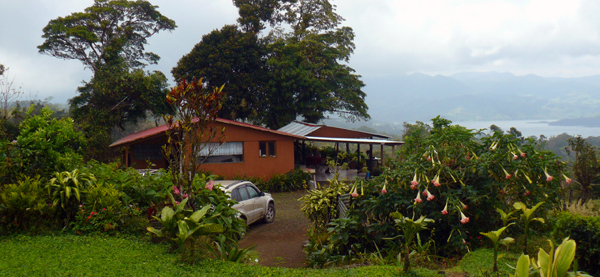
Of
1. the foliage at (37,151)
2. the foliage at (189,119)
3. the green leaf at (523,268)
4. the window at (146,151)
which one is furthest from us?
the window at (146,151)

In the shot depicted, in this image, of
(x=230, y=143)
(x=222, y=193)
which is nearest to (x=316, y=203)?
(x=222, y=193)

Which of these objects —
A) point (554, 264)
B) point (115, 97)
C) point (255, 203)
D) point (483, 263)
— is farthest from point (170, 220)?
point (115, 97)

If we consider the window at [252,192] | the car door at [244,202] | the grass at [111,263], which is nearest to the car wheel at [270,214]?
the window at [252,192]

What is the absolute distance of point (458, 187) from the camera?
7082mm

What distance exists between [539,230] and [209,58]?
2739cm

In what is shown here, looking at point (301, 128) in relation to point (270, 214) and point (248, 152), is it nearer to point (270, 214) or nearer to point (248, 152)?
point (248, 152)

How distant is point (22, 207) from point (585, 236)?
319 inches

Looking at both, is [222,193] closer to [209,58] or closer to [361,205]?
[361,205]

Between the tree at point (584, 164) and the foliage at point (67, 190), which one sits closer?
the foliage at point (67, 190)

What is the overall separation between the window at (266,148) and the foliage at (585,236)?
15.1 metres

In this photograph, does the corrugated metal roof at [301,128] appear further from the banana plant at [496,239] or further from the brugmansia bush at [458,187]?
the banana plant at [496,239]

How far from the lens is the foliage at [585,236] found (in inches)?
199

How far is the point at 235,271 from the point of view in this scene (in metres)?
5.04

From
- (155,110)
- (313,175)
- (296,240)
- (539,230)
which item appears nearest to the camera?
(539,230)
